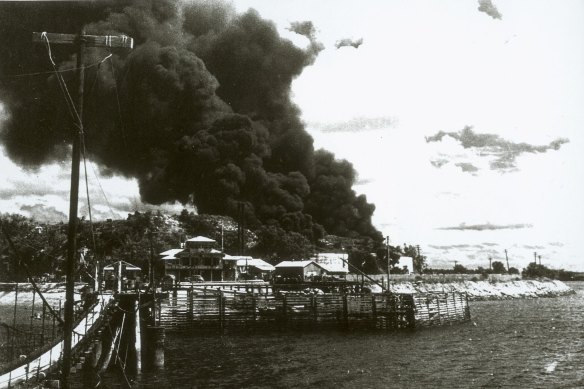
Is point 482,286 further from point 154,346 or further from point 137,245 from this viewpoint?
point 154,346

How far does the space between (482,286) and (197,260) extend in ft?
205

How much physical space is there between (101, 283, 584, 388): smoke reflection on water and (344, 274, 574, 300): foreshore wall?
157ft

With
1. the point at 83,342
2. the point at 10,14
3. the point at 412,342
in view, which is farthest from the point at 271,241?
the point at 83,342

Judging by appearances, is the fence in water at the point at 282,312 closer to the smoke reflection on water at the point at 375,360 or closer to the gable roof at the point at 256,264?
the smoke reflection on water at the point at 375,360

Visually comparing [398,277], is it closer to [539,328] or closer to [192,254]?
[192,254]

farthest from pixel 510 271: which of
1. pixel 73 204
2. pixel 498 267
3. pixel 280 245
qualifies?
pixel 73 204

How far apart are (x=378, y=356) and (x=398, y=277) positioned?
2866 inches

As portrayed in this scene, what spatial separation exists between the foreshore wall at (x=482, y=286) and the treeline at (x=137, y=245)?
6987 millimetres

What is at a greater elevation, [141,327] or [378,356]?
[141,327]

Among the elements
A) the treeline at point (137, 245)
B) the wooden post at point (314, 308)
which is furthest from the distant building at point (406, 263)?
the wooden post at point (314, 308)

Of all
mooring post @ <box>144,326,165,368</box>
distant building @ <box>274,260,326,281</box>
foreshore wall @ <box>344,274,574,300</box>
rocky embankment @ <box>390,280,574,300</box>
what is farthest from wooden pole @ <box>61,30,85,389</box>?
foreshore wall @ <box>344,274,574,300</box>

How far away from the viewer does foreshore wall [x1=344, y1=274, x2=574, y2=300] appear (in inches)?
3789

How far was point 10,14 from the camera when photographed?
1296 inches

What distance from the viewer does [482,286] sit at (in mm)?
110062
